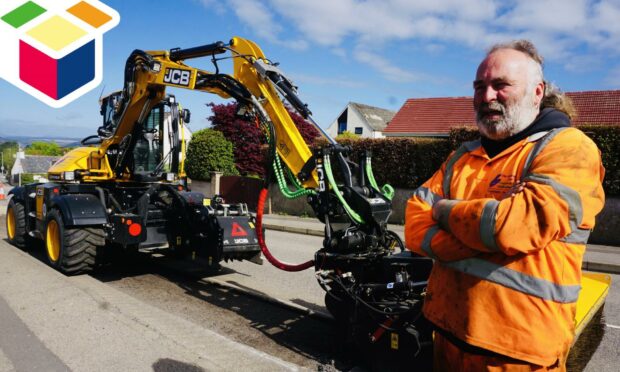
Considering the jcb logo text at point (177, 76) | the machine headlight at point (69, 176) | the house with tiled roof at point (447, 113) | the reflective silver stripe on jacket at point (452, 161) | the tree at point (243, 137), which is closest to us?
the reflective silver stripe on jacket at point (452, 161)

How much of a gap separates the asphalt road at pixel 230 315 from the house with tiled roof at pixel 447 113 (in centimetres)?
1543

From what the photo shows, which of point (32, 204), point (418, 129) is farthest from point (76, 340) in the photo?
point (418, 129)

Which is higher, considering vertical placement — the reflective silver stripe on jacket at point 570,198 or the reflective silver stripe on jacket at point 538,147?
the reflective silver stripe on jacket at point 538,147

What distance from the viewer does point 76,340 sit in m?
4.22

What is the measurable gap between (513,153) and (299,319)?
3756mm

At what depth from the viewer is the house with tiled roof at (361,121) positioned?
4166 centimetres

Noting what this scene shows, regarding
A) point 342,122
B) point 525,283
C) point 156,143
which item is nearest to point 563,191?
point 525,283

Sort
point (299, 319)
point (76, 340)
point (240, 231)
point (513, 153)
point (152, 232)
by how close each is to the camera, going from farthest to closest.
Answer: point (152, 232) < point (240, 231) < point (299, 319) < point (76, 340) < point (513, 153)

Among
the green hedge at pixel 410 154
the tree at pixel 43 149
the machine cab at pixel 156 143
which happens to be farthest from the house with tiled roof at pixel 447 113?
the tree at pixel 43 149

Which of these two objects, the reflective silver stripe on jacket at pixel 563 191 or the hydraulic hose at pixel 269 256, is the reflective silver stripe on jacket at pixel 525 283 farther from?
the hydraulic hose at pixel 269 256

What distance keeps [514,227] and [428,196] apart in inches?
23.5

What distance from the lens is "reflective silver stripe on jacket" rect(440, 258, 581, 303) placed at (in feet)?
5.86

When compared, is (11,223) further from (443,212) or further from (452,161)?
(443,212)

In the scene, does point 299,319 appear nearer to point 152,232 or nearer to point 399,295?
point 399,295
